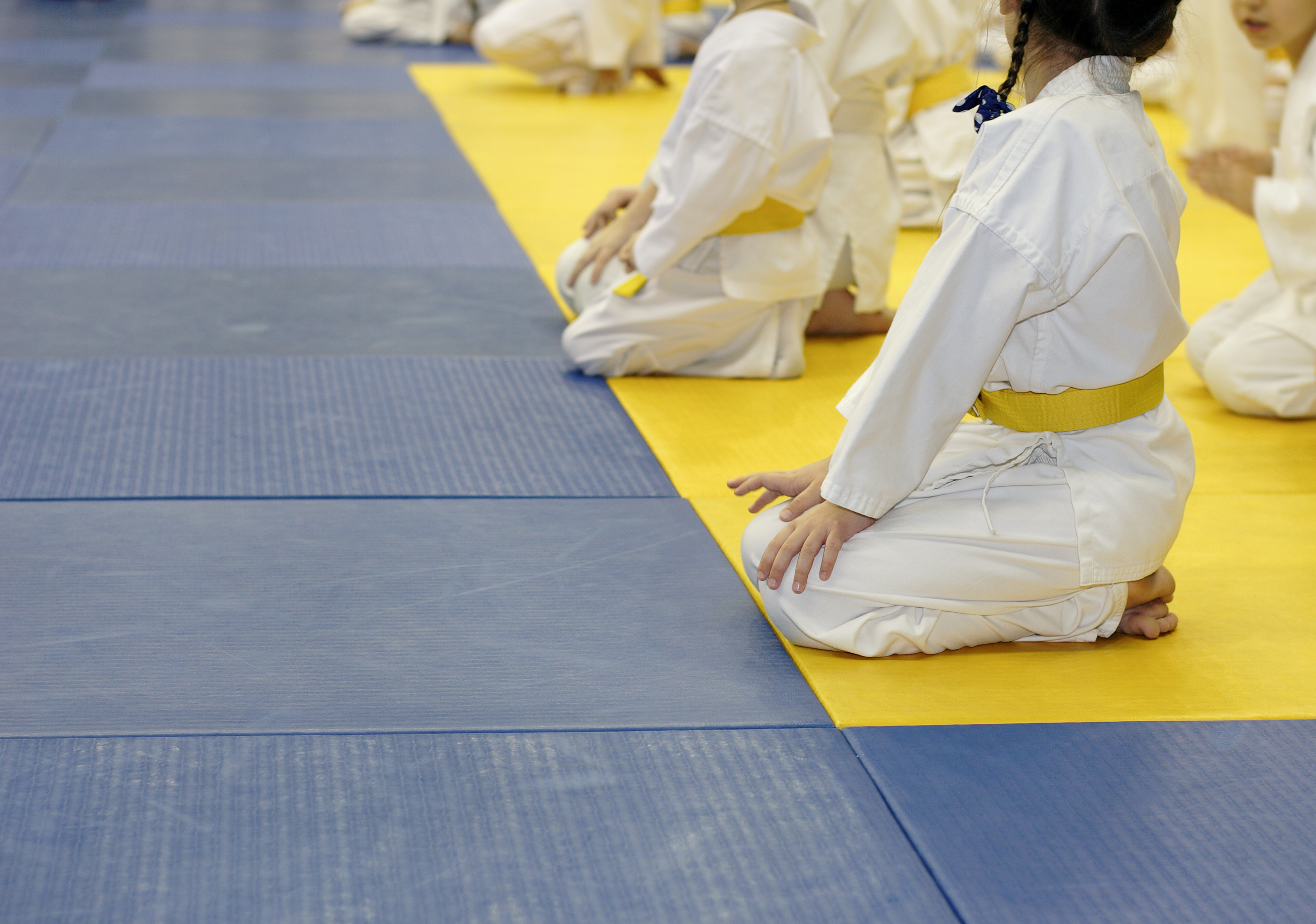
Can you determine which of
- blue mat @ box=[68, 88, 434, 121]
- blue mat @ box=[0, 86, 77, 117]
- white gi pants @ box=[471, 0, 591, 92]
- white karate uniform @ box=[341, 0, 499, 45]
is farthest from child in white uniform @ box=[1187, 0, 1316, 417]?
white karate uniform @ box=[341, 0, 499, 45]

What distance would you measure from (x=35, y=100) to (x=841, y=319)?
4538 mm

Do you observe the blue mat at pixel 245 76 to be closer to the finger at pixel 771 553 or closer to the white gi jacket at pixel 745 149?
the white gi jacket at pixel 745 149

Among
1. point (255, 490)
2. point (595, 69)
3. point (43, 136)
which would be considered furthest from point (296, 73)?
point (255, 490)

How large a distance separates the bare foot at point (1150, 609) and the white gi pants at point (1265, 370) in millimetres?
1097

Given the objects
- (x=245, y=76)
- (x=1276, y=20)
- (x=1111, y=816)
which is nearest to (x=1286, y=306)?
(x=1276, y=20)

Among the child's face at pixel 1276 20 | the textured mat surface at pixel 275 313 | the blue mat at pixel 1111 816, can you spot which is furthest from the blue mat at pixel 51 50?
the blue mat at pixel 1111 816

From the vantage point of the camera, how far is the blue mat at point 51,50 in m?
7.66

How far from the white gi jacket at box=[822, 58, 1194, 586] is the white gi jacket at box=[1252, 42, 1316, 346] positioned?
1.11 meters

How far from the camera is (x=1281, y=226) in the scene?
9.37ft

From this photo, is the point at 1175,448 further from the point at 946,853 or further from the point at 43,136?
the point at 43,136

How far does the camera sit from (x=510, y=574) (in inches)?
83.7

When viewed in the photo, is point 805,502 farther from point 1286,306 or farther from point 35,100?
point 35,100

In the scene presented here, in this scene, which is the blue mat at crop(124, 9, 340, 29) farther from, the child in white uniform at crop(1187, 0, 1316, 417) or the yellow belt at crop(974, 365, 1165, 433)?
the yellow belt at crop(974, 365, 1165, 433)

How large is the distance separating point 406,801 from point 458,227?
123 inches
